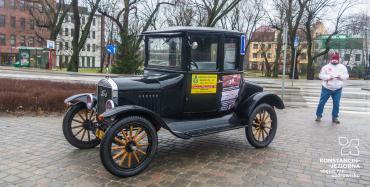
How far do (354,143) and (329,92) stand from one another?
2375 mm

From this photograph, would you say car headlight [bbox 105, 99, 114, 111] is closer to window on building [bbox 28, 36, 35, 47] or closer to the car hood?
the car hood

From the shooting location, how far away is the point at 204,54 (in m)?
5.57

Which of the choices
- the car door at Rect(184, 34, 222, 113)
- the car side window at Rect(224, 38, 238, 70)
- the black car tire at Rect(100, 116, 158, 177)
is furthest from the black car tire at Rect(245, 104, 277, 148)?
the black car tire at Rect(100, 116, 158, 177)

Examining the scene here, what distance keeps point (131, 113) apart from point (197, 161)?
131cm

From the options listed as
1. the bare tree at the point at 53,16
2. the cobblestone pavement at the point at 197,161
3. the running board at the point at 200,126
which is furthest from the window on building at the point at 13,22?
the running board at the point at 200,126

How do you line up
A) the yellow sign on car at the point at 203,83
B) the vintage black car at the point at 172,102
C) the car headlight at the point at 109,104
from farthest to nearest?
the yellow sign on car at the point at 203,83, the car headlight at the point at 109,104, the vintage black car at the point at 172,102

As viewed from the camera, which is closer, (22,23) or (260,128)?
(260,128)

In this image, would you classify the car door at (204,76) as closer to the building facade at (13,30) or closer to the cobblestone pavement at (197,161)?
the cobblestone pavement at (197,161)

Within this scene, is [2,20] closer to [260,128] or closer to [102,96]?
[102,96]

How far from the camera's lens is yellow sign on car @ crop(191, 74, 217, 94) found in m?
5.43

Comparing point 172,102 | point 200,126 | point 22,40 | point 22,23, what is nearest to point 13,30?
point 22,23

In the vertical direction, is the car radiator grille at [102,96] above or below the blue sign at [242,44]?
below

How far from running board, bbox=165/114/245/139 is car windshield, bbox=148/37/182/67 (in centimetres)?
93

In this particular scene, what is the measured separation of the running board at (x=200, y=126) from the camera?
5146 mm
